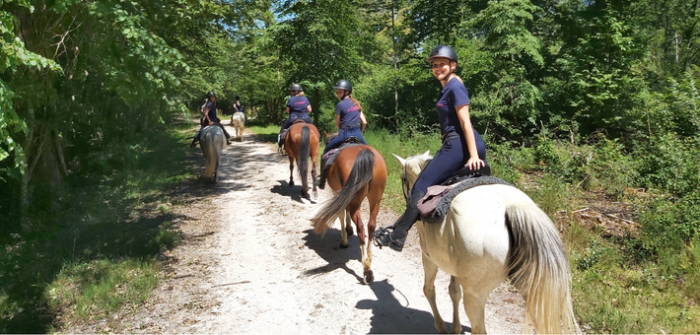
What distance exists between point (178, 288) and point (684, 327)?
627 cm

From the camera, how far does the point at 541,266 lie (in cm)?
279

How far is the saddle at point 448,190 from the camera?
3350 millimetres

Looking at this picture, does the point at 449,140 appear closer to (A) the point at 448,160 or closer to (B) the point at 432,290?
(A) the point at 448,160

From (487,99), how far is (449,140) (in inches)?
417

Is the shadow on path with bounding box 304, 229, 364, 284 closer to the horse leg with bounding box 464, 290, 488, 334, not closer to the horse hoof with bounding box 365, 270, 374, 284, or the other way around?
→ the horse hoof with bounding box 365, 270, 374, 284

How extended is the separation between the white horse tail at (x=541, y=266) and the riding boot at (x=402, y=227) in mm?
927

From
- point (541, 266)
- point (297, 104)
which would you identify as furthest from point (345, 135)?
point (541, 266)

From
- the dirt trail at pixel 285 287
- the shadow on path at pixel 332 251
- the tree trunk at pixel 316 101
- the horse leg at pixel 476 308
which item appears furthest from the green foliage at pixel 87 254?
the tree trunk at pixel 316 101

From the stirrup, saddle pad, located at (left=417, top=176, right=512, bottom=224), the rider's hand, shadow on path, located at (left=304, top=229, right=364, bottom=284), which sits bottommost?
shadow on path, located at (left=304, top=229, right=364, bottom=284)

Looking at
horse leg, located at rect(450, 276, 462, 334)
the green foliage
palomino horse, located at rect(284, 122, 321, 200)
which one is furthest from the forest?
palomino horse, located at rect(284, 122, 321, 200)

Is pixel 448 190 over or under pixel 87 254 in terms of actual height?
over

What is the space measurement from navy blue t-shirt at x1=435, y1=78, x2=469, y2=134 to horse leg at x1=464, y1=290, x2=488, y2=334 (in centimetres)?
146

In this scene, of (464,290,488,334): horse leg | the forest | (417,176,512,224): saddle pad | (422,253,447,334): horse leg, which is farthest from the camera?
the forest

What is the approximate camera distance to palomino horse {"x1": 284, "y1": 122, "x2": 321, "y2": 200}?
9.30m
